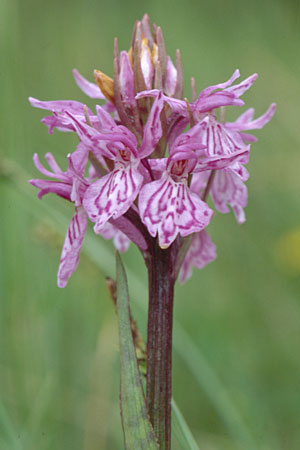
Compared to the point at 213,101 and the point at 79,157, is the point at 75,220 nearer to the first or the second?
the point at 79,157

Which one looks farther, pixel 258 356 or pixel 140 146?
pixel 258 356

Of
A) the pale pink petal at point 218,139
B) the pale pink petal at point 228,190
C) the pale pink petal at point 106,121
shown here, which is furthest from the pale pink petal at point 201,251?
the pale pink petal at point 106,121

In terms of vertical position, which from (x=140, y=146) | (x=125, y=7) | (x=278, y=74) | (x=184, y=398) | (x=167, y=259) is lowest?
(x=184, y=398)

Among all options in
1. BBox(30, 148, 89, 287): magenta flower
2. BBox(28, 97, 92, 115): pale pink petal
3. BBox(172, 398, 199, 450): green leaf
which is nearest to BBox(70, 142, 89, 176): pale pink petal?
BBox(30, 148, 89, 287): magenta flower

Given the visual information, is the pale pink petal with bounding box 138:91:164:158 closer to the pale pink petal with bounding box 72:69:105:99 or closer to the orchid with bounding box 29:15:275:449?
the orchid with bounding box 29:15:275:449

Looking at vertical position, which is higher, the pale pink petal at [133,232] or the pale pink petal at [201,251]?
the pale pink petal at [133,232]

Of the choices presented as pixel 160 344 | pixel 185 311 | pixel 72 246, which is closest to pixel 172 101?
pixel 72 246

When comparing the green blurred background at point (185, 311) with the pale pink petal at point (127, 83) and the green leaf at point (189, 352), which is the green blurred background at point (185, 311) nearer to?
the green leaf at point (189, 352)

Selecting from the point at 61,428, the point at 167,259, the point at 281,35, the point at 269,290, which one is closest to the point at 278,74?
the point at 281,35

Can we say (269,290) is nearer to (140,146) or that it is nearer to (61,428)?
(61,428)
